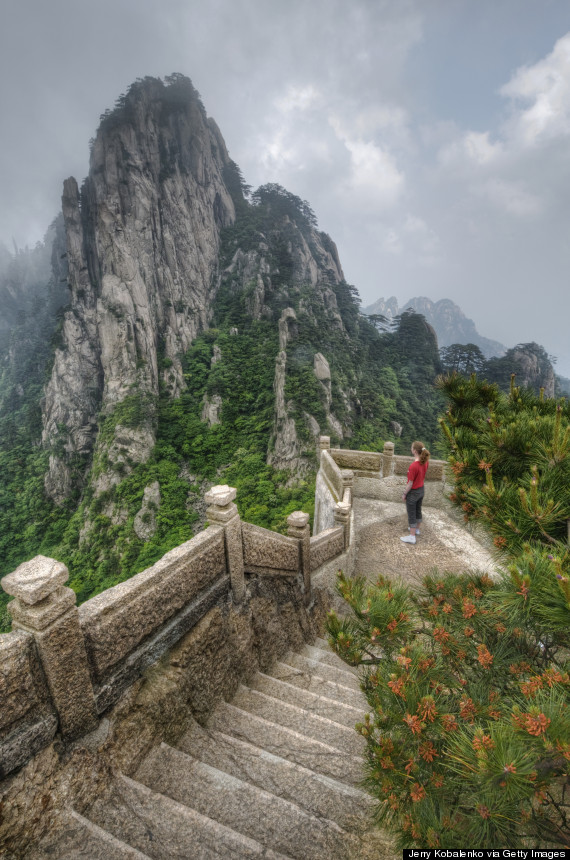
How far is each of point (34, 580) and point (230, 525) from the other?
1.84m

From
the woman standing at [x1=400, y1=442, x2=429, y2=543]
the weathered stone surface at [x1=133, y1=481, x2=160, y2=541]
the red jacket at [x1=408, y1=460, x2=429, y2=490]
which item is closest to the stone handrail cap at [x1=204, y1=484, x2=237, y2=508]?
the woman standing at [x1=400, y1=442, x2=429, y2=543]

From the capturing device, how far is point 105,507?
25.2 m

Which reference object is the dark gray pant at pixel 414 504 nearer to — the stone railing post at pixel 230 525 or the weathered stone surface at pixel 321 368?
the stone railing post at pixel 230 525

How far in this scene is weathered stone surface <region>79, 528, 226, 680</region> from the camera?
8.16 ft

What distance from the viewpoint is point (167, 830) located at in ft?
6.95

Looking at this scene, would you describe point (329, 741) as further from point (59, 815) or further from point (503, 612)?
point (503, 612)

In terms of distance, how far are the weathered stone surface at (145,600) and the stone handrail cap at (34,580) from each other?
1.57ft

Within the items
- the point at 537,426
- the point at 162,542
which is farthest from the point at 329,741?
the point at 162,542

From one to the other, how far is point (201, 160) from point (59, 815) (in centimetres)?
5027

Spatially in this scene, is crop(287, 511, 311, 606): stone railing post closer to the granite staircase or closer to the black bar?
the granite staircase

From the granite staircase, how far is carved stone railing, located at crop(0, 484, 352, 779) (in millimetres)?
555

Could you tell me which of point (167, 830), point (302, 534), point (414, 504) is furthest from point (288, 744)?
point (414, 504)

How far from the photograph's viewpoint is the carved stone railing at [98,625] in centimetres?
203

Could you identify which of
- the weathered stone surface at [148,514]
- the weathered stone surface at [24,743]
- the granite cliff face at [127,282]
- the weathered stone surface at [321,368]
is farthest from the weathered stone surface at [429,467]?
the granite cliff face at [127,282]
